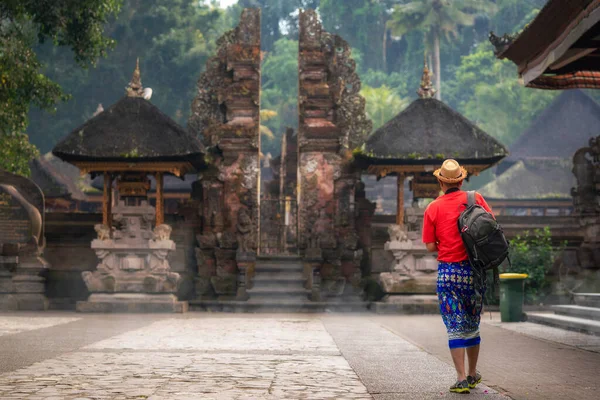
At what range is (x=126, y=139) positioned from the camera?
1980cm

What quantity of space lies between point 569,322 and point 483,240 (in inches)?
305

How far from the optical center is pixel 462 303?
736 centimetres

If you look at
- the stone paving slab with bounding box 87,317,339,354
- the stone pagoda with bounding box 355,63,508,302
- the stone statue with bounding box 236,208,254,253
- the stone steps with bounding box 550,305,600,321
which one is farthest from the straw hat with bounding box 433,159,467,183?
the stone statue with bounding box 236,208,254,253

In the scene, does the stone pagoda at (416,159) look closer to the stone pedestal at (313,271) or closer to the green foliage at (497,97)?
the stone pedestal at (313,271)

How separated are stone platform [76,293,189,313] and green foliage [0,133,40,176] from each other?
510cm

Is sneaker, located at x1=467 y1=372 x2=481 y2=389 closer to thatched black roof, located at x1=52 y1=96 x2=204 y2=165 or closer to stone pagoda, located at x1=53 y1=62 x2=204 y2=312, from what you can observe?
stone pagoda, located at x1=53 y1=62 x2=204 y2=312

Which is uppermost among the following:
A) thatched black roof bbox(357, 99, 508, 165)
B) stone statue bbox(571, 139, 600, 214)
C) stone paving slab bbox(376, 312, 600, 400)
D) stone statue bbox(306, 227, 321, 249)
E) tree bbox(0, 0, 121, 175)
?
tree bbox(0, 0, 121, 175)

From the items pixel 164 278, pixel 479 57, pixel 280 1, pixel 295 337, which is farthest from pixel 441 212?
pixel 280 1

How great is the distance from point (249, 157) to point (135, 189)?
138 inches

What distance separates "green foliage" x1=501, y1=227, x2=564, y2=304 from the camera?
69.2ft

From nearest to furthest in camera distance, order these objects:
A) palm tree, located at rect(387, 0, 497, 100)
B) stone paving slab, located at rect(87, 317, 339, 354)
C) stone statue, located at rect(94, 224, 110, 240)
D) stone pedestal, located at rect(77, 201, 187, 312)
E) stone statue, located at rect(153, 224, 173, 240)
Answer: stone paving slab, located at rect(87, 317, 339, 354) → stone pedestal, located at rect(77, 201, 187, 312) → stone statue, located at rect(153, 224, 173, 240) → stone statue, located at rect(94, 224, 110, 240) → palm tree, located at rect(387, 0, 497, 100)

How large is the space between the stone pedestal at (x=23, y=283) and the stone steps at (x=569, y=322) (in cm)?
1083

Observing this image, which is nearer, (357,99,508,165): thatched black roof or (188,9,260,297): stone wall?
(357,99,508,165): thatched black roof

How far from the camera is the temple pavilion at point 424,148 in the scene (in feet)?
64.9
